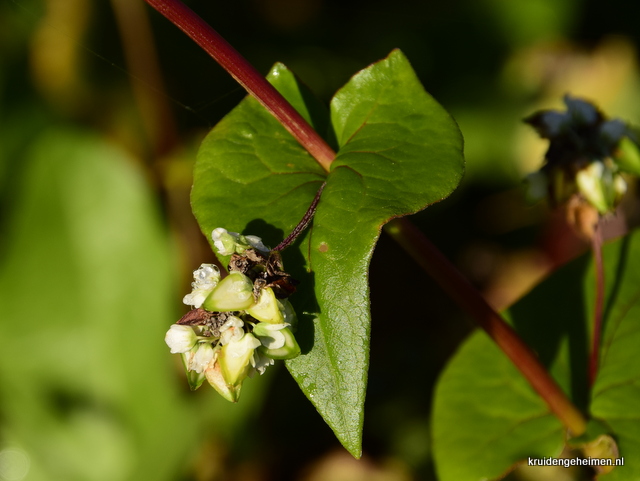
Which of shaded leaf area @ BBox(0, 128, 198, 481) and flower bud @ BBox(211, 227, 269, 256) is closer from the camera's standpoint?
flower bud @ BBox(211, 227, 269, 256)

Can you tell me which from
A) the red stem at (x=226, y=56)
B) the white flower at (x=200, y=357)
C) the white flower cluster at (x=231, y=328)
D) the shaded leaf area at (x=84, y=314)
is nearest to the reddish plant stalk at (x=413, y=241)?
the red stem at (x=226, y=56)

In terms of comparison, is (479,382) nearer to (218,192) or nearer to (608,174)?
(608,174)

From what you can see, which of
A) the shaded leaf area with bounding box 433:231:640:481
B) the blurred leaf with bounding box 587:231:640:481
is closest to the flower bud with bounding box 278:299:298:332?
the shaded leaf area with bounding box 433:231:640:481

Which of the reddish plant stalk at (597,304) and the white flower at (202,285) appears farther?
the reddish plant stalk at (597,304)

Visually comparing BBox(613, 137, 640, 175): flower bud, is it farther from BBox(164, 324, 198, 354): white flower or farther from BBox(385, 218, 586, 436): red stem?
BBox(164, 324, 198, 354): white flower

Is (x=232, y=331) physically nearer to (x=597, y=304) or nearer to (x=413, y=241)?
(x=413, y=241)

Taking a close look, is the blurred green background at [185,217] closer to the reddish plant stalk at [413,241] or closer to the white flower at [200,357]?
the reddish plant stalk at [413,241]

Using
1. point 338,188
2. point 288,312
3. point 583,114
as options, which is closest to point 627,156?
point 583,114
